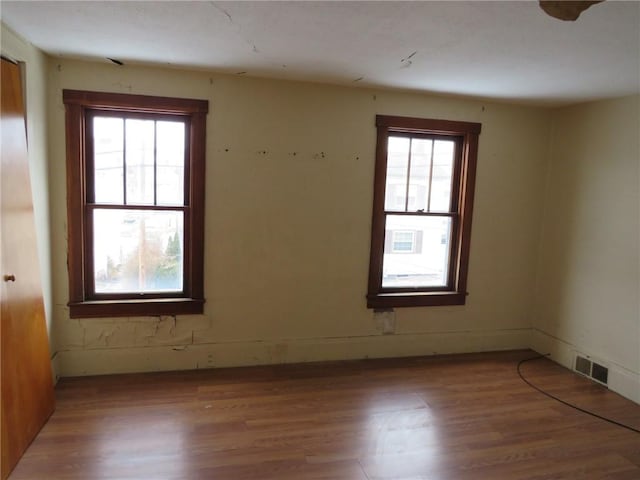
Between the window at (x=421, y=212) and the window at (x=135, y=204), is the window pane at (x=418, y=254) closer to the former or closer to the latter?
the window at (x=421, y=212)

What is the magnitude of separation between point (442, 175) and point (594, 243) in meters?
1.40

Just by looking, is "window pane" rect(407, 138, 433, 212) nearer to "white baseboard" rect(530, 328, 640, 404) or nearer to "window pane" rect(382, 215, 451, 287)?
"window pane" rect(382, 215, 451, 287)

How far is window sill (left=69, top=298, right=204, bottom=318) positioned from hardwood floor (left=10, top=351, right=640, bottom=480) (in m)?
0.49

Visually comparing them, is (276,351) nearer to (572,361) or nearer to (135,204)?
(135,204)

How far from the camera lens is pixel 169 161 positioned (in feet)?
11.2

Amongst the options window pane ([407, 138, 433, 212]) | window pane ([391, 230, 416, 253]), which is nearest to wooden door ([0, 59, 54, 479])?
window pane ([391, 230, 416, 253])

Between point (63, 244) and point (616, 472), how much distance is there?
3.86m

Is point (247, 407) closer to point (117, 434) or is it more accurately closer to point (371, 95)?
point (117, 434)

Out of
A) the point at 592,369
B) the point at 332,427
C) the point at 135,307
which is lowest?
the point at 332,427

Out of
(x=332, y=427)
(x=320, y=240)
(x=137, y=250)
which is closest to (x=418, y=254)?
(x=320, y=240)

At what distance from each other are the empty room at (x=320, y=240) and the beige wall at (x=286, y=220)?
2 cm

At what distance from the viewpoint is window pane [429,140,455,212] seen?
399 centimetres

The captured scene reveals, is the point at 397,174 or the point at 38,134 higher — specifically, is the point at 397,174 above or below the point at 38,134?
below

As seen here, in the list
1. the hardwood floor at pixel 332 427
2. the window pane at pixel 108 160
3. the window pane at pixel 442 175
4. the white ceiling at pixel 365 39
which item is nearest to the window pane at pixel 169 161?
the window pane at pixel 108 160
